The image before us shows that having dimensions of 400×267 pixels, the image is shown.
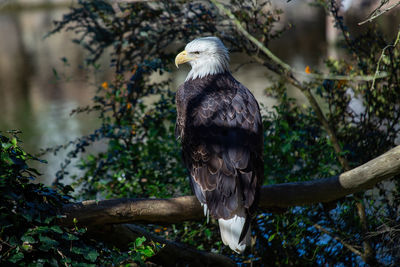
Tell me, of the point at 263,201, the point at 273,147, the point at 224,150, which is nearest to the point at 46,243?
the point at 224,150

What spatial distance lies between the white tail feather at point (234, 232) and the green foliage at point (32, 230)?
1.89 ft

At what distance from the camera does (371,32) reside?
4238 mm

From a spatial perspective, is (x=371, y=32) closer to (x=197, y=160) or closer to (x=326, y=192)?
(x=326, y=192)

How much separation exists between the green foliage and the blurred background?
81 cm

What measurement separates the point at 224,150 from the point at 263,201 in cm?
38

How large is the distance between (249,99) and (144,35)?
1562 mm

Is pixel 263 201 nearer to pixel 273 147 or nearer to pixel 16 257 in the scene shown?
pixel 273 147

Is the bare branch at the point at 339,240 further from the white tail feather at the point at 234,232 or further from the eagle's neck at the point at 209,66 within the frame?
the eagle's neck at the point at 209,66

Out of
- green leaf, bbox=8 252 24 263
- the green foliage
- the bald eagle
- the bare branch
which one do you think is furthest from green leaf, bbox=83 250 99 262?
the bare branch

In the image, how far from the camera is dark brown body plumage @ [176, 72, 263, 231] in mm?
2854

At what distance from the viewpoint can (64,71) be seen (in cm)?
793

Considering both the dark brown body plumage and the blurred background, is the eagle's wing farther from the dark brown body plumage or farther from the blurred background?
the blurred background

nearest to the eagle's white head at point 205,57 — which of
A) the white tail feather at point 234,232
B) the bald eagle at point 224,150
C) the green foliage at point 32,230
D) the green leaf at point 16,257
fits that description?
the bald eagle at point 224,150

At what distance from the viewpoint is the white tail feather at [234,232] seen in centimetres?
282
